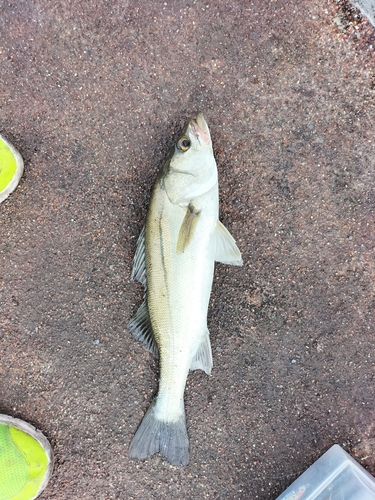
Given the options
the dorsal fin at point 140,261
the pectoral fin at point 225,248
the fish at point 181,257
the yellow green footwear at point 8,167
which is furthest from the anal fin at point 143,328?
the yellow green footwear at point 8,167

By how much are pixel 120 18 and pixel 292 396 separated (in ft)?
9.65

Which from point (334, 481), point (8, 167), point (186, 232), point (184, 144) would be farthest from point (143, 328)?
point (334, 481)

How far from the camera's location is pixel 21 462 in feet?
8.57

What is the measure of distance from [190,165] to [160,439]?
1839mm

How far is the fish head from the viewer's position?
221cm

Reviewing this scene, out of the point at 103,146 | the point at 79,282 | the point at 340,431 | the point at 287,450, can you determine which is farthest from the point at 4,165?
the point at 340,431

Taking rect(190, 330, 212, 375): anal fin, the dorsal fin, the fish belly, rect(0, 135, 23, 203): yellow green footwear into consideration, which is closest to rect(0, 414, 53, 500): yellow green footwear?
the fish belly

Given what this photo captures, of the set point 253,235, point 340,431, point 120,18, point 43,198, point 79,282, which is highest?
point 120,18

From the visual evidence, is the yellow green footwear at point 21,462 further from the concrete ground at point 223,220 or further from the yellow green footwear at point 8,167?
the yellow green footwear at point 8,167

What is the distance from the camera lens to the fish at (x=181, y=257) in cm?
222

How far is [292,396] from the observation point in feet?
8.62

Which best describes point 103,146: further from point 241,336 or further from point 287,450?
point 287,450

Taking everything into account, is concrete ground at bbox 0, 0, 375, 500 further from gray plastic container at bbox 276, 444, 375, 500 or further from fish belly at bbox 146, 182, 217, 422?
fish belly at bbox 146, 182, 217, 422

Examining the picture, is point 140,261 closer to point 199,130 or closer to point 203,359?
point 203,359
